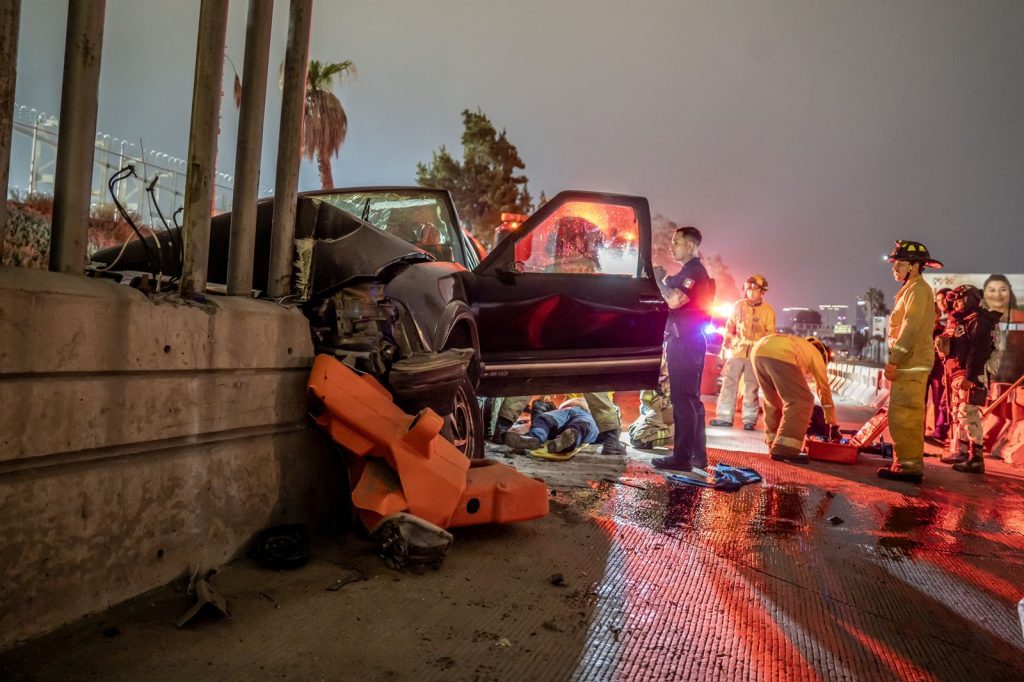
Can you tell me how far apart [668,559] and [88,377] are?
96.5 inches

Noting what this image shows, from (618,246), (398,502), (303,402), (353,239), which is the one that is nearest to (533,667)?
(398,502)

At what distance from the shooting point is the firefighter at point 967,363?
6.59 m

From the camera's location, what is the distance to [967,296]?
7027 mm

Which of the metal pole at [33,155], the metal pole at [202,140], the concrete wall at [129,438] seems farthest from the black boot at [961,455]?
the metal pole at [33,155]

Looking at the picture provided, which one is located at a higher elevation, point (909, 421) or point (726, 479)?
point (909, 421)

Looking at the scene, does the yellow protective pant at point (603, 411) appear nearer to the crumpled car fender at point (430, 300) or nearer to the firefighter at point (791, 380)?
the firefighter at point (791, 380)

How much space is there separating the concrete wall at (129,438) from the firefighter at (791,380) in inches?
195

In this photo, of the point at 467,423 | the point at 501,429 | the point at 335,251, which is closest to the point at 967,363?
the point at 501,429

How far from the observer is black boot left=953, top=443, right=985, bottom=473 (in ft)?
20.8

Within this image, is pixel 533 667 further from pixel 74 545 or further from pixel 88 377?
pixel 88 377

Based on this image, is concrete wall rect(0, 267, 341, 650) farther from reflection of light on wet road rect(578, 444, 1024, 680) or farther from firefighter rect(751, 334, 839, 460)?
firefighter rect(751, 334, 839, 460)

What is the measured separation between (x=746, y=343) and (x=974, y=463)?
126 inches

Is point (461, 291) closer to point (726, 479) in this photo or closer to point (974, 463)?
point (726, 479)

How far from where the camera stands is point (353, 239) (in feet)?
11.2
